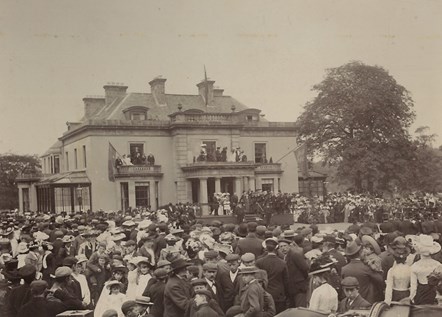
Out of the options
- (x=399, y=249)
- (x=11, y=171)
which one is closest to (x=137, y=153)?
(x=399, y=249)

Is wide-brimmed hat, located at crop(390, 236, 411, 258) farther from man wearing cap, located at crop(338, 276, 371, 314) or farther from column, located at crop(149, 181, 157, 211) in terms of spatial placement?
column, located at crop(149, 181, 157, 211)

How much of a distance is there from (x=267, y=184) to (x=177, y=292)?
30.5 meters

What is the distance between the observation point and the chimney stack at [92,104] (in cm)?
3856

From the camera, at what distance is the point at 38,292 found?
6098mm

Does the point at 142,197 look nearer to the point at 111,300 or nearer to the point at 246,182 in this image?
the point at 246,182

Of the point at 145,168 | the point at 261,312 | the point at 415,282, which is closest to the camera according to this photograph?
the point at 261,312

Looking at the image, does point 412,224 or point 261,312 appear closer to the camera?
point 261,312

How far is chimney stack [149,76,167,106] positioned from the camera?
123ft

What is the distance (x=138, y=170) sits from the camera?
32.9 m

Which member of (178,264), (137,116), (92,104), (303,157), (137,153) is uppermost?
(92,104)

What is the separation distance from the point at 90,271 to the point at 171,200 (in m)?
25.3

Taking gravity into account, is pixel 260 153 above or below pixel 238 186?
above

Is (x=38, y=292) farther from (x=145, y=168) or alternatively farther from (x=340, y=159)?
(x=340, y=159)

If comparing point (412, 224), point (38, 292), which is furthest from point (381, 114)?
point (38, 292)
